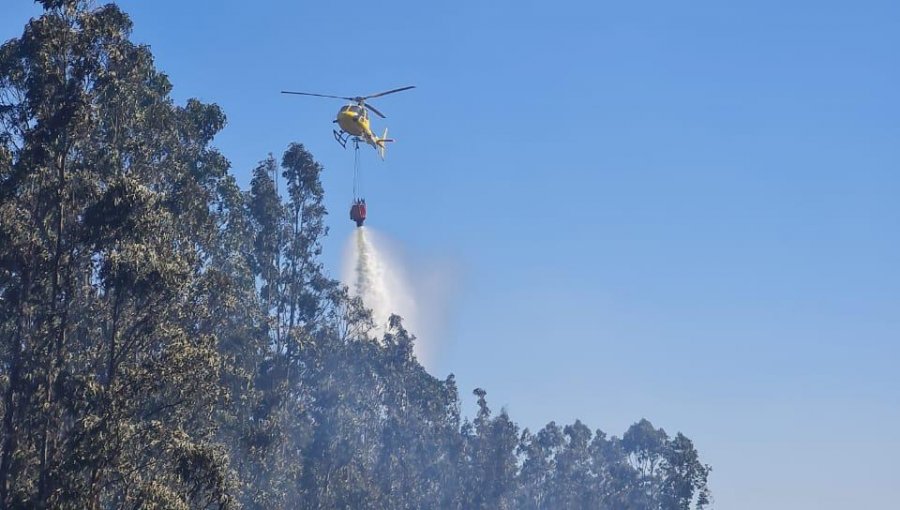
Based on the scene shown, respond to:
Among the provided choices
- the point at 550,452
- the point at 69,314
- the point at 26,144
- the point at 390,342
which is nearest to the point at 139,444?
the point at 69,314

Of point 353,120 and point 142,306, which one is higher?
point 353,120

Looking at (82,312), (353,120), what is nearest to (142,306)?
(82,312)

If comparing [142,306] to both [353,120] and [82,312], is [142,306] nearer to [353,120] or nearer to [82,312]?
[82,312]

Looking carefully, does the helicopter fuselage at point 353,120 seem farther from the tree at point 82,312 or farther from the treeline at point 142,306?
the tree at point 82,312

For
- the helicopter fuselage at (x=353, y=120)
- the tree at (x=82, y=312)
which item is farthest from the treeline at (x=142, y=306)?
the helicopter fuselage at (x=353, y=120)

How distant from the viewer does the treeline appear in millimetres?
43125

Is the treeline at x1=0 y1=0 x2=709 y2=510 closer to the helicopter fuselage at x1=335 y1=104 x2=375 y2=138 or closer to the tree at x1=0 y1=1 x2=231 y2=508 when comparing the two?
the tree at x1=0 y1=1 x2=231 y2=508

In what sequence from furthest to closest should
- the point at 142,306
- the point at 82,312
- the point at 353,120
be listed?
the point at 353,120, the point at 82,312, the point at 142,306

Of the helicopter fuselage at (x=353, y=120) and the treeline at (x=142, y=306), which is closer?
the treeline at (x=142, y=306)

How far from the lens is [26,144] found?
151ft

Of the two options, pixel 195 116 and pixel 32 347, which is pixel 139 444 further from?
pixel 195 116

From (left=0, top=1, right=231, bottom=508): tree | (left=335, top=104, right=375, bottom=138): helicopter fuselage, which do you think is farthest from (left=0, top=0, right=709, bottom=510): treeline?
(left=335, top=104, right=375, bottom=138): helicopter fuselage

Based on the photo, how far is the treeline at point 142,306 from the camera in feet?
141

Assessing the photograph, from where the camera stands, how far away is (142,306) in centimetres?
4584
